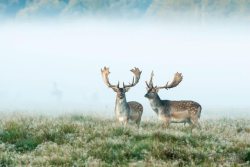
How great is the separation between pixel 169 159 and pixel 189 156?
0.48 m

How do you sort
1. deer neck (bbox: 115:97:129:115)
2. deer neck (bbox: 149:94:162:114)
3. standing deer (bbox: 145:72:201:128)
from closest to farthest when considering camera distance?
1. standing deer (bbox: 145:72:201:128)
2. deer neck (bbox: 115:97:129:115)
3. deer neck (bbox: 149:94:162:114)

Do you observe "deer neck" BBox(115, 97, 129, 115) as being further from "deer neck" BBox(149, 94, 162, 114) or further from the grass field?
the grass field

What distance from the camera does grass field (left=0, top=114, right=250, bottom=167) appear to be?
13.9 meters

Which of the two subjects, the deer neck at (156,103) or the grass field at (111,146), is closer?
the grass field at (111,146)

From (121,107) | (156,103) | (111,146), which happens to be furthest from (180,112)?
(111,146)

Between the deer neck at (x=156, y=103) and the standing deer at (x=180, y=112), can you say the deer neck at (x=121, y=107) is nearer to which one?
the deer neck at (x=156, y=103)

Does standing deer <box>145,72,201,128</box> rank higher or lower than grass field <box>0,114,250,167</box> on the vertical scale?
higher

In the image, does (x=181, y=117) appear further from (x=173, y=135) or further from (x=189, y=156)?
(x=189, y=156)

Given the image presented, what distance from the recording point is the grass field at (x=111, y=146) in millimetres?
13922

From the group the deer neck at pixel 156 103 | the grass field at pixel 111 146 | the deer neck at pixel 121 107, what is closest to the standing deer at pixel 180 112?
the deer neck at pixel 156 103

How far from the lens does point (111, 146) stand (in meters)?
15.0

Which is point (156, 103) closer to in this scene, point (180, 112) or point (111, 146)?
point (180, 112)

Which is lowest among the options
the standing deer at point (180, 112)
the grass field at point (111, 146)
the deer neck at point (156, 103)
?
the grass field at point (111, 146)

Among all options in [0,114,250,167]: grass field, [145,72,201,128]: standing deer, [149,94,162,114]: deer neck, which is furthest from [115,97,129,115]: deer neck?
[0,114,250,167]: grass field
